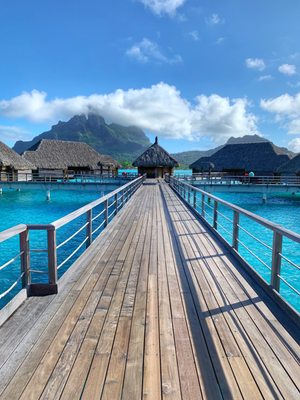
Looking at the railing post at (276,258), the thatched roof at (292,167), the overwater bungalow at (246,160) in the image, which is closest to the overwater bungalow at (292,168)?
the thatched roof at (292,167)

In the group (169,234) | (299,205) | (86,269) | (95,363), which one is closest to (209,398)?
(95,363)

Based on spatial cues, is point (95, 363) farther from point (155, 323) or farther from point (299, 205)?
point (299, 205)

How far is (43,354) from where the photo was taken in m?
2.13

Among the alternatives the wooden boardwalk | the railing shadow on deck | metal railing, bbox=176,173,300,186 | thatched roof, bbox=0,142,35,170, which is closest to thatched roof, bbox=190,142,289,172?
metal railing, bbox=176,173,300,186

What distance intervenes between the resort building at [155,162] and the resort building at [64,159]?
6639 millimetres

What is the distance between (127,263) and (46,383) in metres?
2.48

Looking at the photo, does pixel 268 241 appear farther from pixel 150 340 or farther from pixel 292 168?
pixel 292 168

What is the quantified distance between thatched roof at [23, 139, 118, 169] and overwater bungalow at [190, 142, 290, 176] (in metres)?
15.0

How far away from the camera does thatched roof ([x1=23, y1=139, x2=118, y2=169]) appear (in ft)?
117

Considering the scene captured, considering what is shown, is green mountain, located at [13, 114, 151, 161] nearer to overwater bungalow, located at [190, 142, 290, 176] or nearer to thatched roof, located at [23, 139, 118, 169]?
thatched roof, located at [23, 139, 118, 169]

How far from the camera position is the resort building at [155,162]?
110 ft

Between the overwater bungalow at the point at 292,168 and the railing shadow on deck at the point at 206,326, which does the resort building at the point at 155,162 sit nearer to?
the overwater bungalow at the point at 292,168

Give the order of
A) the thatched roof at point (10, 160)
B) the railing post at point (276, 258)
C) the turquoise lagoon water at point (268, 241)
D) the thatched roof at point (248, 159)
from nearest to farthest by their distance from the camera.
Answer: the railing post at point (276, 258), the turquoise lagoon water at point (268, 241), the thatched roof at point (10, 160), the thatched roof at point (248, 159)

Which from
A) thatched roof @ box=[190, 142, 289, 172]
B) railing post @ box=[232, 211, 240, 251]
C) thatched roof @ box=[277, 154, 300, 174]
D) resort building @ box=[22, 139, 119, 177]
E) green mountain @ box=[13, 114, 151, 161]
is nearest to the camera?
railing post @ box=[232, 211, 240, 251]
